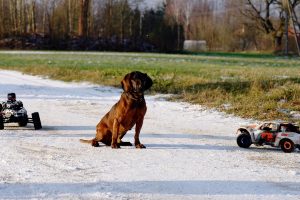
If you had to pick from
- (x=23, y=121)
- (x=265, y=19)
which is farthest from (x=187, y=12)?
(x=23, y=121)

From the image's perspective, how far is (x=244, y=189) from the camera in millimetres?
5637

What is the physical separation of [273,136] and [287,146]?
247 millimetres

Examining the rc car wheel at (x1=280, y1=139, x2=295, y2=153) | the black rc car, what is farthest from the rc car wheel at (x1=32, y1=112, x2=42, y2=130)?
the rc car wheel at (x1=280, y1=139, x2=295, y2=153)

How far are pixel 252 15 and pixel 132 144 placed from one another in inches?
2858

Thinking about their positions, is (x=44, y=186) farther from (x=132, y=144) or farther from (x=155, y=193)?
(x=132, y=144)

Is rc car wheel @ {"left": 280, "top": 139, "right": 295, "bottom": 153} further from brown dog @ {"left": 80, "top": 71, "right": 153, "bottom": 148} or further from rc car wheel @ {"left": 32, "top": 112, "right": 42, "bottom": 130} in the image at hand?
rc car wheel @ {"left": 32, "top": 112, "right": 42, "bottom": 130}

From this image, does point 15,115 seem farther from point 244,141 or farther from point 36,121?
point 244,141

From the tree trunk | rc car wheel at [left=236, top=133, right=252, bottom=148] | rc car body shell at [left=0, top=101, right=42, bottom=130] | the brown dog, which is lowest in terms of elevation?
rc car wheel at [left=236, top=133, right=252, bottom=148]

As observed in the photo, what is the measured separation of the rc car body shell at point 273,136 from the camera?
7.68 metres

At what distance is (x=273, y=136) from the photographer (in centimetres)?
785

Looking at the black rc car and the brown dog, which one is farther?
the black rc car

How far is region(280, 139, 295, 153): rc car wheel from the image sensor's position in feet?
25.2

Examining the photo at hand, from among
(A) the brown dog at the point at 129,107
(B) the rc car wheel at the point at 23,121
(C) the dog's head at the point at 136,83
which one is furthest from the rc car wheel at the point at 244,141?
(B) the rc car wheel at the point at 23,121

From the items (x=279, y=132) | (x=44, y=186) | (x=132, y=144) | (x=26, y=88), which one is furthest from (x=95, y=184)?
(x=26, y=88)
